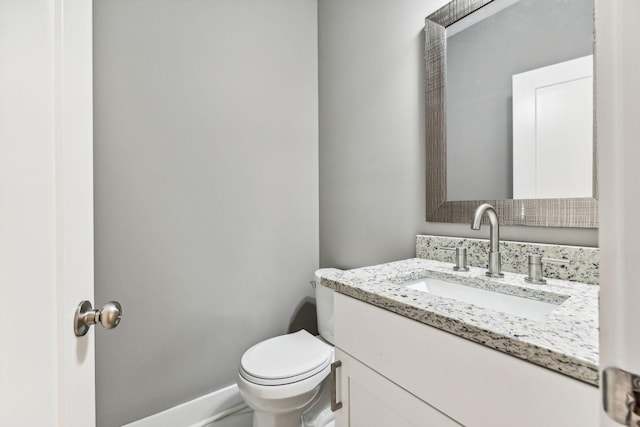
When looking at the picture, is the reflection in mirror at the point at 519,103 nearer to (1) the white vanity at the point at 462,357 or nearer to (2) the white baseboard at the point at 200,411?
(1) the white vanity at the point at 462,357

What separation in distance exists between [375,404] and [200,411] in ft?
3.56

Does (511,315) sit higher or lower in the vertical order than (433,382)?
higher

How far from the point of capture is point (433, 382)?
0.59 meters

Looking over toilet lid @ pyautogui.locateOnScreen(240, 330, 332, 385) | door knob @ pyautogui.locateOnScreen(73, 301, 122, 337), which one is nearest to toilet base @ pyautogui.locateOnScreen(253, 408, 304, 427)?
toilet lid @ pyautogui.locateOnScreen(240, 330, 332, 385)

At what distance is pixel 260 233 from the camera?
5.25ft

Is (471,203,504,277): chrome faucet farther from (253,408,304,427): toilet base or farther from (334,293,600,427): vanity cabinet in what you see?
(253,408,304,427): toilet base

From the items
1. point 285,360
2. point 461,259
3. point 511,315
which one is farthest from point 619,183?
point 285,360

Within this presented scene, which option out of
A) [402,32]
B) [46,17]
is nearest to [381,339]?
[46,17]

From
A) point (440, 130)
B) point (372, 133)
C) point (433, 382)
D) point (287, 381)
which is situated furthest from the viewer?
point (372, 133)

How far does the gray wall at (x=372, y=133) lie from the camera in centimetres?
129

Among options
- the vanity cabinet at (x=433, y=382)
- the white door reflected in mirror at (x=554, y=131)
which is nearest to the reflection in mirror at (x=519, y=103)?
the white door reflected in mirror at (x=554, y=131)

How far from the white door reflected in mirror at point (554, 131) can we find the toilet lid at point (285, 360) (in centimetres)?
101

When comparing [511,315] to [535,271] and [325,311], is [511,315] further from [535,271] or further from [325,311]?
[325,311]

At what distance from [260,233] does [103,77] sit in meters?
0.98
